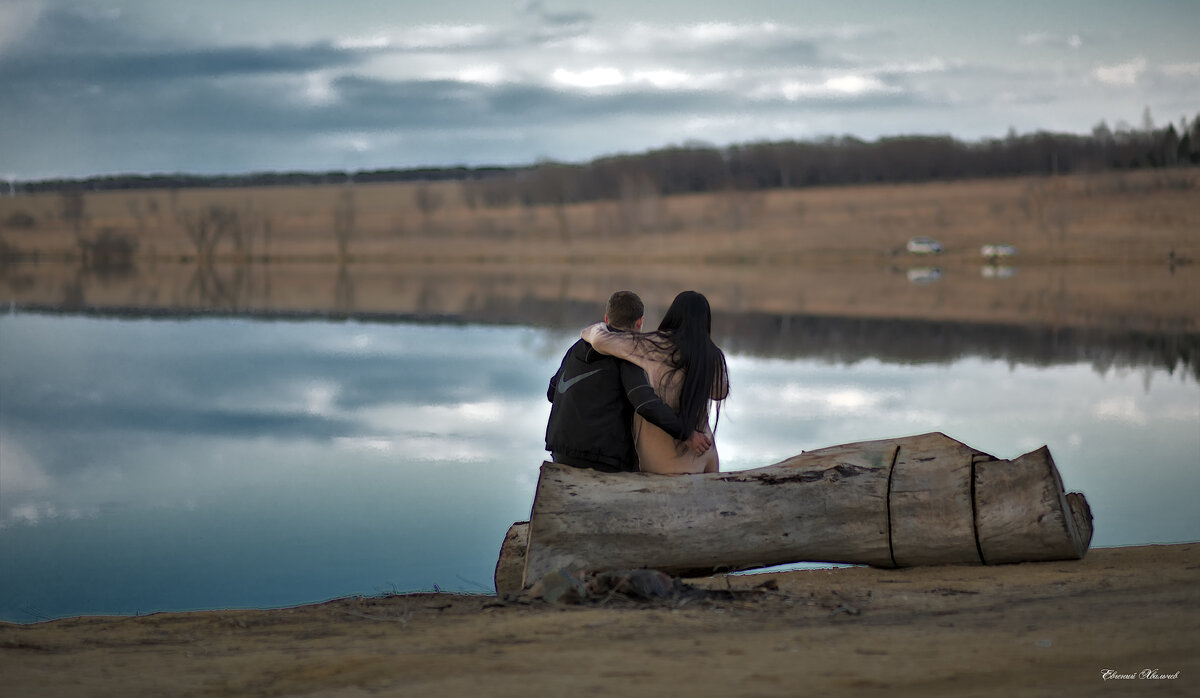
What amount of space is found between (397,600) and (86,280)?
68695 mm

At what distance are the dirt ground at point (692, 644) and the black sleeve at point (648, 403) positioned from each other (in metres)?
1.13

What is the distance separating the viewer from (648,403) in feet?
21.5

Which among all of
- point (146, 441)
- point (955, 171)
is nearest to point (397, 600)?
point (146, 441)

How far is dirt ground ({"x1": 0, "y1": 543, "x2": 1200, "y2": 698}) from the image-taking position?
13.3 feet

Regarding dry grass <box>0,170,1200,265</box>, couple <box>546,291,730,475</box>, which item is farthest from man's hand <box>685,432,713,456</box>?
dry grass <box>0,170,1200,265</box>

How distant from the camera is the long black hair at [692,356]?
6.71m

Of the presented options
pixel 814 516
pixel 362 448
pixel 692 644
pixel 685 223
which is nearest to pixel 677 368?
pixel 814 516

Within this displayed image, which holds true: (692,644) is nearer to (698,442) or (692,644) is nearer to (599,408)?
(698,442)

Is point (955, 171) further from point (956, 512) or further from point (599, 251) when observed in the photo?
point (956, 512)

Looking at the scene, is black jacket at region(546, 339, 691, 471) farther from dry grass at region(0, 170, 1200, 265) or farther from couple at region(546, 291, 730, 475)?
dry grass at region(0, 170, 1200, 265)

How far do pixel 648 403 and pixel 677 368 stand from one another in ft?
1.10

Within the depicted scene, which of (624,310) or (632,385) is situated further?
(624,310)

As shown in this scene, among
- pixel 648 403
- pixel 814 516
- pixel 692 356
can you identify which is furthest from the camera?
pixel 692 356

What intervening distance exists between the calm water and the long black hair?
1.90 meters
